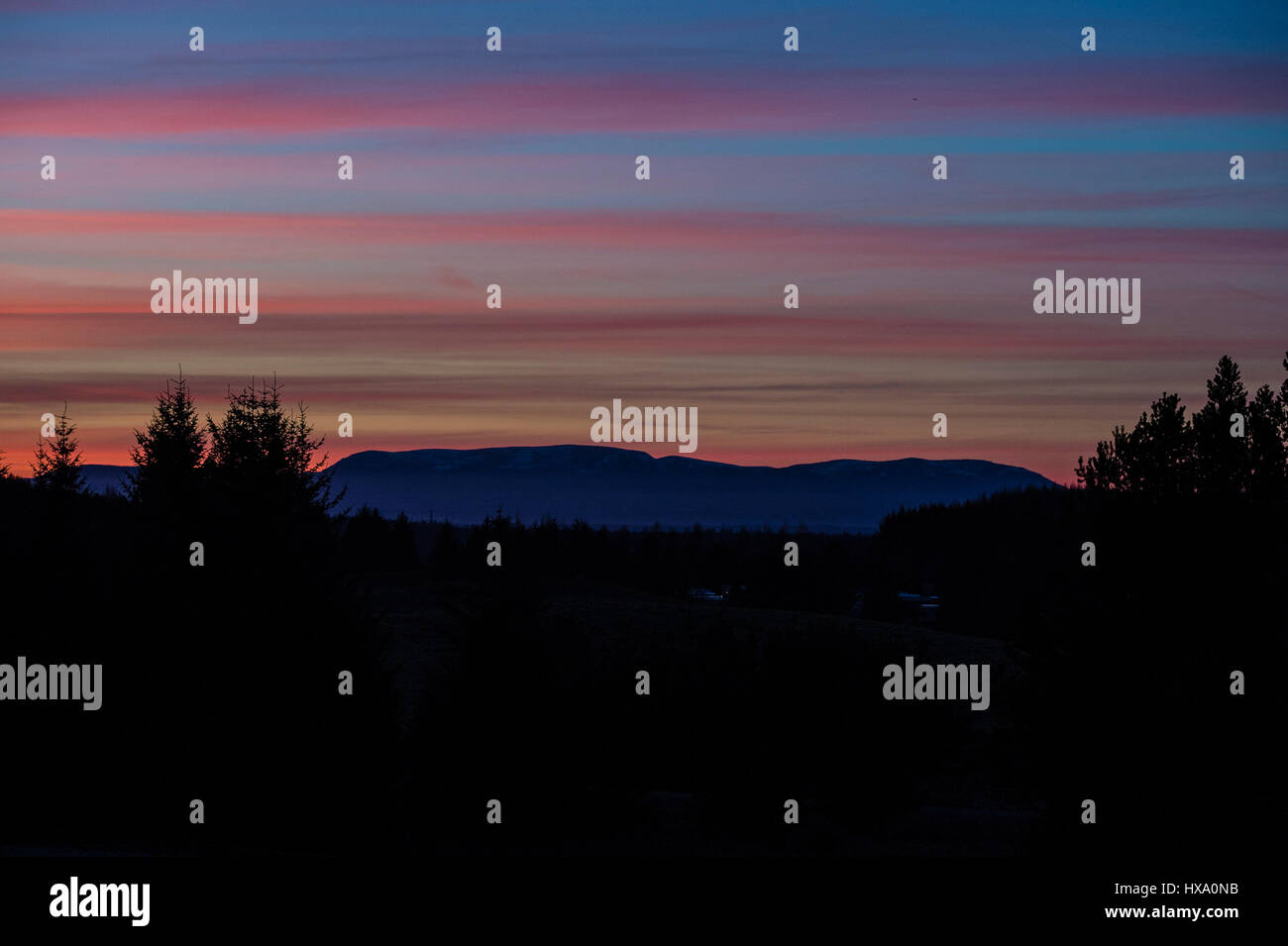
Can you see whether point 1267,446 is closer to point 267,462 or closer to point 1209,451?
point 1209,451

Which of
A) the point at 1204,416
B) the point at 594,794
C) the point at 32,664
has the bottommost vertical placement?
the point at 594,794

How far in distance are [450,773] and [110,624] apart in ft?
25.9

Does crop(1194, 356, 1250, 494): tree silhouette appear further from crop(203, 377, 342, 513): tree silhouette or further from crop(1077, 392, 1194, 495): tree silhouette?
crop(203, 377, 342, 513): tree silhouette

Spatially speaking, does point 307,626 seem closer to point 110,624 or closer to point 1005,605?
point 110,624

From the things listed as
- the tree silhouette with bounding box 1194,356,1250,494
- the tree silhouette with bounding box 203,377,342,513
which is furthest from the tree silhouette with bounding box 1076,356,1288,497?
the tree silhouette with bounding box 203,377,342,513

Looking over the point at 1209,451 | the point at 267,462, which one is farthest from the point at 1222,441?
the point at 267,462

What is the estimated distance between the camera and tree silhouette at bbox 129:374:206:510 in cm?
3153

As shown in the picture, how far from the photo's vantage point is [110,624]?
2750 cm

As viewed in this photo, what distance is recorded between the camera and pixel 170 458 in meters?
34.7

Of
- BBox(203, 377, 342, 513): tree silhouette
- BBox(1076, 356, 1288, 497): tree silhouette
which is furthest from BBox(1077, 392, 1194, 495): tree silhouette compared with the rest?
BBox(203, 377, 342, 513): tree silhouette
